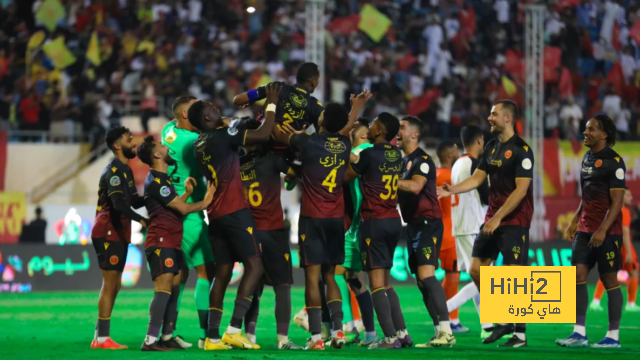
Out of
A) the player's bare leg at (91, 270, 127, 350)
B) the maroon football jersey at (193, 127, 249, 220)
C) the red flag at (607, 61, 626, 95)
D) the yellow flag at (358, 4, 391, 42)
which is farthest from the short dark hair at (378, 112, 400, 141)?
the red flag at (607, 61, 626, 95)

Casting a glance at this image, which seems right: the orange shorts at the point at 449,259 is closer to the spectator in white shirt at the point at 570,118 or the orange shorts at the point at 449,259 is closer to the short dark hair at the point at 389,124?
the short dark hair at the point at 389,124

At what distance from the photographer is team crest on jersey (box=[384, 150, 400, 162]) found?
30.0 ft

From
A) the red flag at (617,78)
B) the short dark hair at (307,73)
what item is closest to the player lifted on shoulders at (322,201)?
the short dark hair at (307,73)

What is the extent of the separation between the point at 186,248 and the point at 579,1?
2050cm

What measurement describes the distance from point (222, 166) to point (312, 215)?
1.01 meters

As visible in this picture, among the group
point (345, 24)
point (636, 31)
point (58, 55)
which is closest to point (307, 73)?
point (58, 55)

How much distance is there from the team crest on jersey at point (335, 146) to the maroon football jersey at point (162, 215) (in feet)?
5.23

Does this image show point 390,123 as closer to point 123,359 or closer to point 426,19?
point 123,359

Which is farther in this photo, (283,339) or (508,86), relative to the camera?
(508,86)

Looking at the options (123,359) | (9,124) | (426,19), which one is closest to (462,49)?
(426,19)

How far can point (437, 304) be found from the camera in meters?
9.11

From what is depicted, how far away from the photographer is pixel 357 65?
25.3 metres

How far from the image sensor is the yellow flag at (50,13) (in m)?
24.6

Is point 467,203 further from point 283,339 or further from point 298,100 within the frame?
point 283,339
